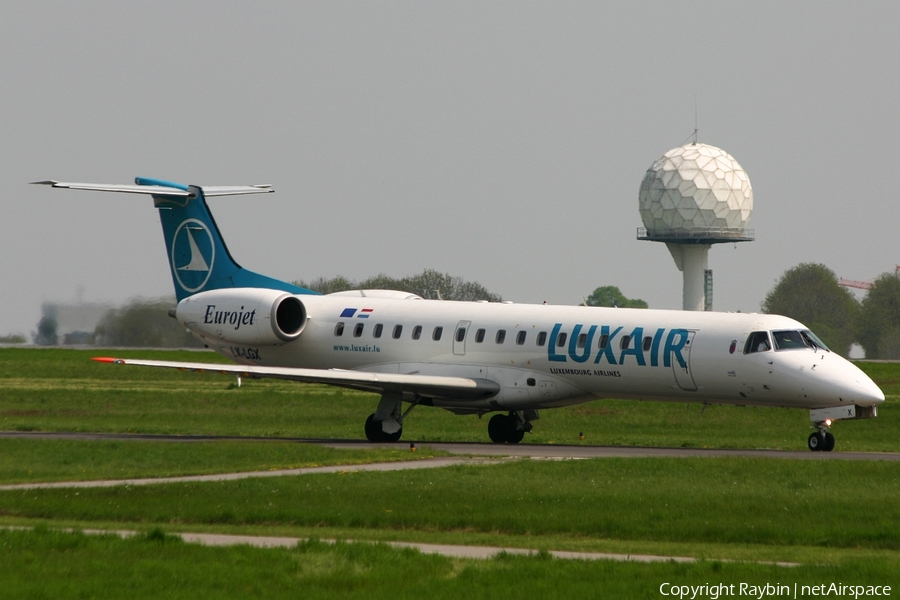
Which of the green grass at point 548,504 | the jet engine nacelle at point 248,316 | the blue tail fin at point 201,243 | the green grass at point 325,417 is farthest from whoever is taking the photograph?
the blue tail fin at point 201,243

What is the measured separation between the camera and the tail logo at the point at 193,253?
129 feet

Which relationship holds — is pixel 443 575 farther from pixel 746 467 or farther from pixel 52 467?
pixel 52 467

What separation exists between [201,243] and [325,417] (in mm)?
7826

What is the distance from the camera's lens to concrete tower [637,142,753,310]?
84.9 meters

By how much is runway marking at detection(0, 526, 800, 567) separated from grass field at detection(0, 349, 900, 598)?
42cm

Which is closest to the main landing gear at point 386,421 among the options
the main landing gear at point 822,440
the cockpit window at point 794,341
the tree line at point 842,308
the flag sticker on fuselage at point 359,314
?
the flag sticker on fuselage at point 359,314

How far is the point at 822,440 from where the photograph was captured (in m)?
28.6

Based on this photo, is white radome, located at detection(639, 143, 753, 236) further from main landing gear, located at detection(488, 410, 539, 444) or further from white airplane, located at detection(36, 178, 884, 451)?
main landing gear, located at detection(488, 410, 539, 444)

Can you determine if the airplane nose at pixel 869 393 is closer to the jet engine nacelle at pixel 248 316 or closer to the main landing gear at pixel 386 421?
the main landing gear at pixel 386 421

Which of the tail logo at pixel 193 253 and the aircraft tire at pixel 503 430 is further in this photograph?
the tail logo at pixel 193 253

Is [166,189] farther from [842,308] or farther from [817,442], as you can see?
[842,308]

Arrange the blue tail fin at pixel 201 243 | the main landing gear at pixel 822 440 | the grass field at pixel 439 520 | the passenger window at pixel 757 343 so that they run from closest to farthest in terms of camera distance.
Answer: the grass field at pixel 439 520
the main landing gear at pixel 822 440
the passenger window at pixel 757 343
the blue tail fin at pixel 201 243

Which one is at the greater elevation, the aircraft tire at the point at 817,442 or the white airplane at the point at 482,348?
the white airplane at the point at 482,348

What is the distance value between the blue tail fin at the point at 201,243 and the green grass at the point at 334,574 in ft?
80.9
